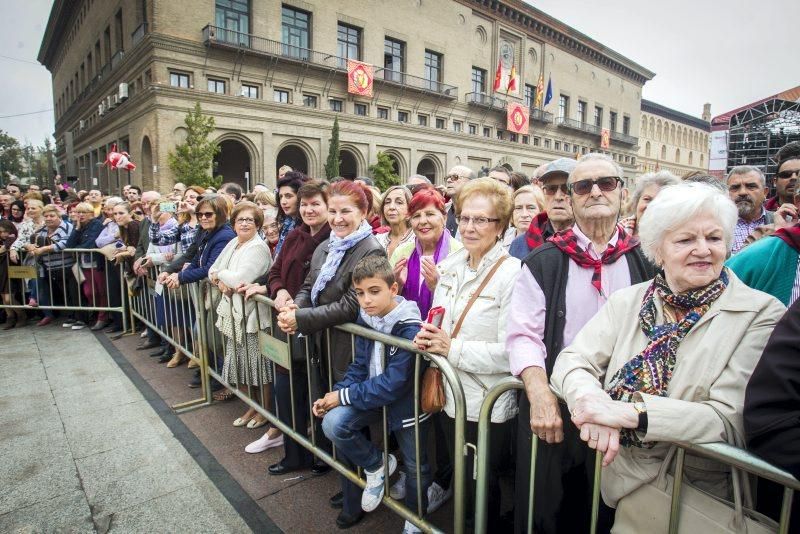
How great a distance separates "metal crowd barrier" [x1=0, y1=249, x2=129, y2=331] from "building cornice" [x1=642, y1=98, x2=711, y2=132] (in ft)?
228

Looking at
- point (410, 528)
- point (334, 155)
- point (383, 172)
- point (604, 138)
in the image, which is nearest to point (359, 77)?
point (334, 155)

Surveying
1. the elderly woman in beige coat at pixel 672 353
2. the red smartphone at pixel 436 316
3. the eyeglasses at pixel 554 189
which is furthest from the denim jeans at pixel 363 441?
the eyeglasses at pixel 554 189

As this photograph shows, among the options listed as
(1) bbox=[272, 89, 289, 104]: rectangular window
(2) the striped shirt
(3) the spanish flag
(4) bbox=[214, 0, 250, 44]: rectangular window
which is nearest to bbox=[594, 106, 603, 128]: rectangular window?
(3) the spanish flag

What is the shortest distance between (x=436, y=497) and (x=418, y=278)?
4.74 feet

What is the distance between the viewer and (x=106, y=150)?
106ft

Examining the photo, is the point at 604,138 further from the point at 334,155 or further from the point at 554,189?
the point at 554,189

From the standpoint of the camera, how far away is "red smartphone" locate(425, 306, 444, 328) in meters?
2.32

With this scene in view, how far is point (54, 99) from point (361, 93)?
55.3m

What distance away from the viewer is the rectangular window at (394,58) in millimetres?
32219

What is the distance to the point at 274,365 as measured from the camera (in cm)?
328

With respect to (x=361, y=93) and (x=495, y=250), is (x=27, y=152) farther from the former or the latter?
(x=495, y=250)

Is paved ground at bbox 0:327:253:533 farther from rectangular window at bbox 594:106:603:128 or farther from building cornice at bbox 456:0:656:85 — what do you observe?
rectangular window at bbox 594:106:603:128

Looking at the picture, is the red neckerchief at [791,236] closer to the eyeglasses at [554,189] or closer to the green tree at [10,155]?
the eyeglasses at [554,189]

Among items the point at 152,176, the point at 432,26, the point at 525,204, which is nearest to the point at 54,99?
the point at 152,176
